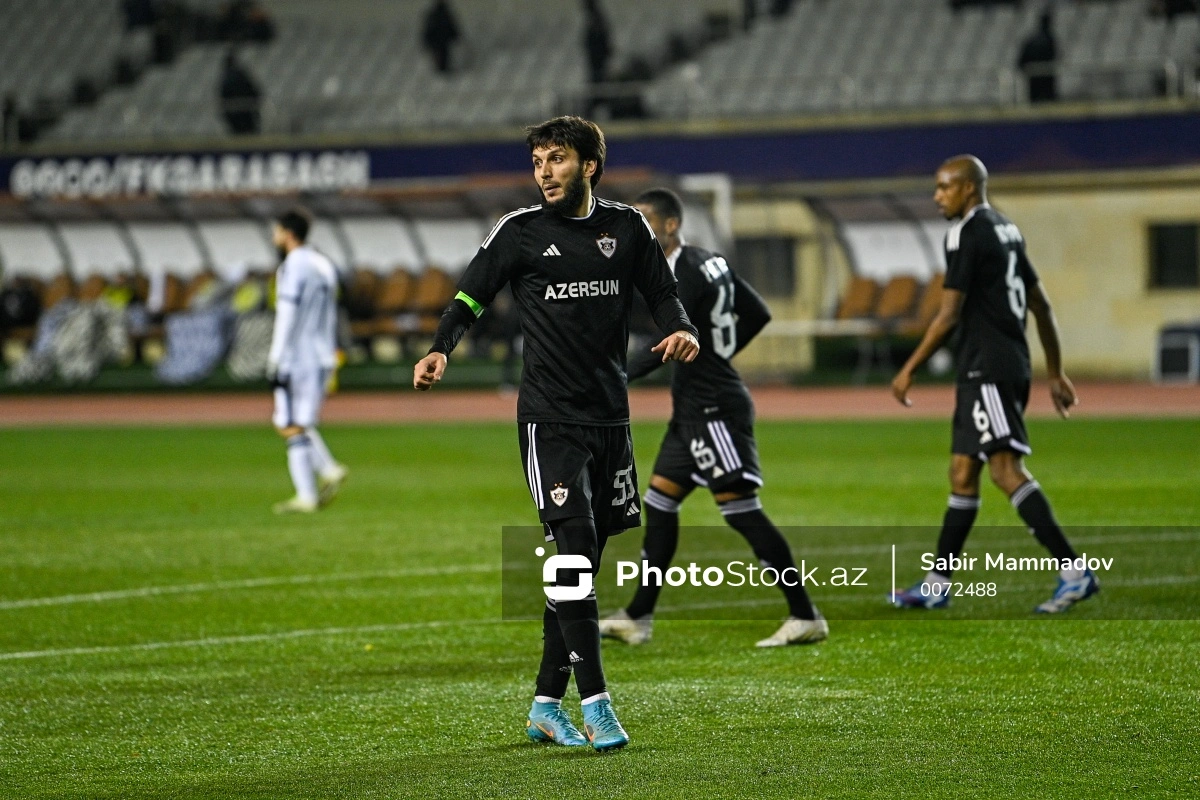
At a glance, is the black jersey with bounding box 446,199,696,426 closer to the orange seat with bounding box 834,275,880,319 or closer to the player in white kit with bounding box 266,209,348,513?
the player in white kit with bounding box 266,209,348,513

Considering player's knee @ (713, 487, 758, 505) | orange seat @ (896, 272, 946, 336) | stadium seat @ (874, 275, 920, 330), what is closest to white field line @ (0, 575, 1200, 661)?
player's knee @ (713, 487, 758, 505)

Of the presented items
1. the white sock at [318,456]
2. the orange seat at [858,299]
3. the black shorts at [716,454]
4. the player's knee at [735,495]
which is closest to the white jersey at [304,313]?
the white sock at [318,456]

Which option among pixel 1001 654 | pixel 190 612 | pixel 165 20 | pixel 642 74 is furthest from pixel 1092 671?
pixel 165 20

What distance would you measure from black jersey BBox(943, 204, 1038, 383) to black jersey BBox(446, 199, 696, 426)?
2.81 meters

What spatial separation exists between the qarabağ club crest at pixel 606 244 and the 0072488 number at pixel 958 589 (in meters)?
3.46

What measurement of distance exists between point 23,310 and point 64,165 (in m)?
4.26

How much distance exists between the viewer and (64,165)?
35.1 m

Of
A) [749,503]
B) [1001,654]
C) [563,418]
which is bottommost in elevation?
[1001,654]

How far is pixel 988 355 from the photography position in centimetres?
835

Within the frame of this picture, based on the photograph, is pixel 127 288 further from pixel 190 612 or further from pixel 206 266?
pixel 190 612

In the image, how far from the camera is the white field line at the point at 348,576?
31.1 ft

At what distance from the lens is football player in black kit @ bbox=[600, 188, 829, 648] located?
304 inches

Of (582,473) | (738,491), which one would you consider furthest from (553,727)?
(738,491)

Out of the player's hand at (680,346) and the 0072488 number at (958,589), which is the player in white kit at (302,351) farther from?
the player's hand at (680,346)
